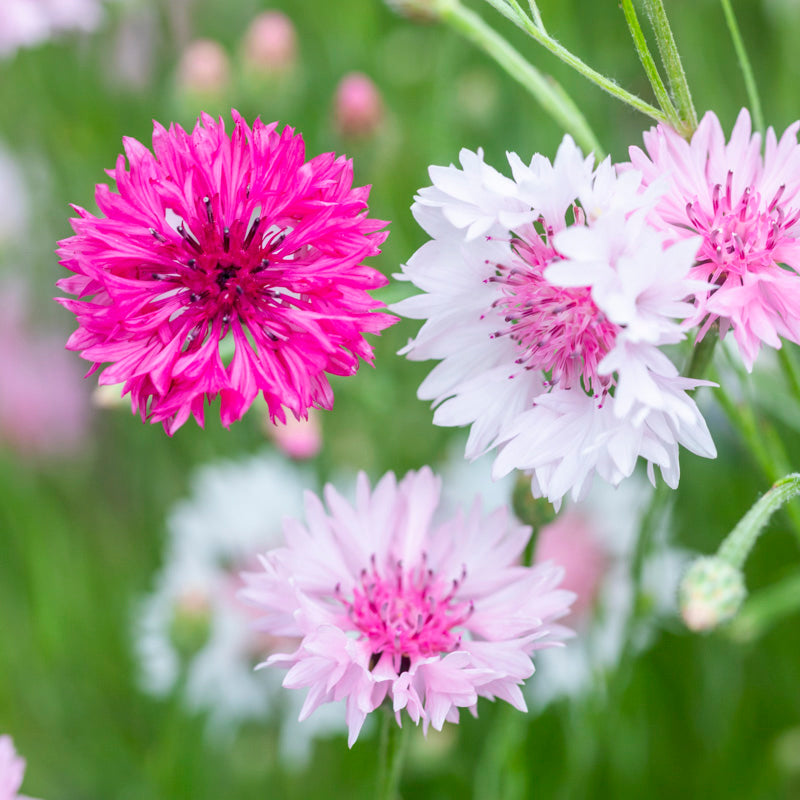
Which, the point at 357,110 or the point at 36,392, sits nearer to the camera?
the point at 357,110

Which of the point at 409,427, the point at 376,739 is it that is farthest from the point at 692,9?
the point at 376,739

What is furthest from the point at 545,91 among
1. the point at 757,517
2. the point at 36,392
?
the point at 36,392

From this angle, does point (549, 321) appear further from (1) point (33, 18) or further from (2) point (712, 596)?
(1) point (33, 18)

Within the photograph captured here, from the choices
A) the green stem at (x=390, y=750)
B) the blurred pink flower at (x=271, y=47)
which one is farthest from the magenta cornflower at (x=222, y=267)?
the blurred pink flower at (x=271, y=47)

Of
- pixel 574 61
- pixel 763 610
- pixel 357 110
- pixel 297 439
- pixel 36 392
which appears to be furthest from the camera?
pixel 36 392

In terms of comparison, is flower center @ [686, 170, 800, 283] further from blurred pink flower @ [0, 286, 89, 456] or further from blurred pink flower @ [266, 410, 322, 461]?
blurred pink flower @ [0, 286, 89, 456]

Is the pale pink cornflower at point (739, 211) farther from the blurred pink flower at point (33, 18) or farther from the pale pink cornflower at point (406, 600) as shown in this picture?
the blurred pink flower at point (33, 18)
